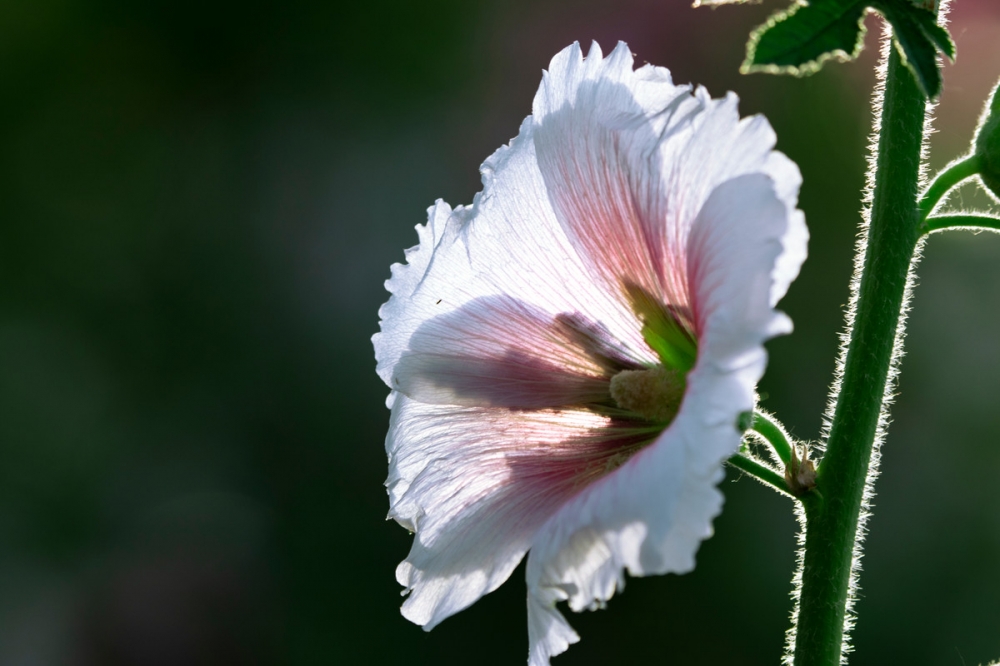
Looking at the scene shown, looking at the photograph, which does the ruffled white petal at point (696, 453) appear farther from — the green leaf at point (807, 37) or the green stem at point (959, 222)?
the green stem at point (959, 222)

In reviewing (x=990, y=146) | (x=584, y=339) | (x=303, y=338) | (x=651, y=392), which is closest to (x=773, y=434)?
(x=651, y=392)

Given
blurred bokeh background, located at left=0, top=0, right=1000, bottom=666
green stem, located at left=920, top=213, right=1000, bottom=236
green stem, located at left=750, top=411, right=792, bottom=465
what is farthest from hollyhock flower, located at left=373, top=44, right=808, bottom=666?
blurred bokeh background, located at left=0, top=0, right=1000, bottom=666

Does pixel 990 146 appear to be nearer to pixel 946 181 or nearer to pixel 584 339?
pixel 946 181

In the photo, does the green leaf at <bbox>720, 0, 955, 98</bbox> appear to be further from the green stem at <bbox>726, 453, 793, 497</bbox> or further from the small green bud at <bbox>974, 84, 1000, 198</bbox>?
the green stem at <bbox>726, 453, 793, 497</bbox>

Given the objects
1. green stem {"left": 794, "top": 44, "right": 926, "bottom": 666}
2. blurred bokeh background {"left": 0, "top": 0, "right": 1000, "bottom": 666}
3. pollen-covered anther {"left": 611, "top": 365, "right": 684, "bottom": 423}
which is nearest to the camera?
green stem {"left": 794, "top": 44, "right": 926, "bottom": 666}

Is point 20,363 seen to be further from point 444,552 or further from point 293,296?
point 444,552

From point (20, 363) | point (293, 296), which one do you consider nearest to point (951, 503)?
point (293, 296)
